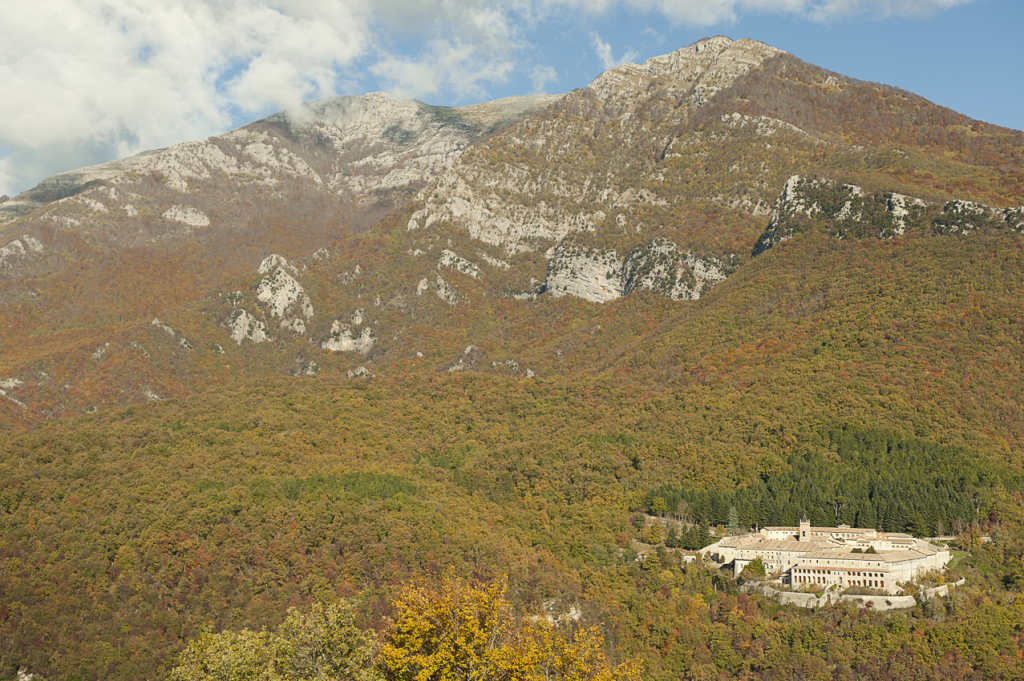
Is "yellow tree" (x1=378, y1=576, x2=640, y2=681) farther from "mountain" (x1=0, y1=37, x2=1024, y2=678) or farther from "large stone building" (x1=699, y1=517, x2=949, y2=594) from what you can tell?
"large stone building" (x1=699, y1=517, x2=949, y2=594)

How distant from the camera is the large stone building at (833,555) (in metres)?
97.2

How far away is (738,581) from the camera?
10431cm

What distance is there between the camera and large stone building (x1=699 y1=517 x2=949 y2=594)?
319ft

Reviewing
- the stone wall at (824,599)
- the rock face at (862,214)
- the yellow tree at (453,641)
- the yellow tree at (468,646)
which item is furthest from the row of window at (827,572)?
the rock face at (862,214)

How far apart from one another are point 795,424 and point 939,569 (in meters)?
42.8

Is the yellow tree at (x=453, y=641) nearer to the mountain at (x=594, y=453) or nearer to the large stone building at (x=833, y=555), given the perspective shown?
the mountain at (x=594, y=453)

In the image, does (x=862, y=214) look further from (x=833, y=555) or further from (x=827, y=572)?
(x=827, y=572)

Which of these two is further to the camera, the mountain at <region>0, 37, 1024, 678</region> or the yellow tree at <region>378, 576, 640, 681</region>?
the mountain at <region>0, 37, 1024, 678</region>

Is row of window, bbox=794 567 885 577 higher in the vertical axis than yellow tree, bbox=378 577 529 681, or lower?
lower

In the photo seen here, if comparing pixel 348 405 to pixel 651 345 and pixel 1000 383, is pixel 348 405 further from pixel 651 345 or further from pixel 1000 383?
pixel 1000 383

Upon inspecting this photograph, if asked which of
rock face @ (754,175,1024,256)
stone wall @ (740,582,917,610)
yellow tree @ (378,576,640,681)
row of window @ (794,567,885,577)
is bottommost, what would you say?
stone wall @ (740,582,917,610)

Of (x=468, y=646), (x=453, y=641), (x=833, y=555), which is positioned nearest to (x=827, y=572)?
(x=833, y=555)

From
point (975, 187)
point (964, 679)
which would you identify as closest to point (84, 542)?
point (964, 679)

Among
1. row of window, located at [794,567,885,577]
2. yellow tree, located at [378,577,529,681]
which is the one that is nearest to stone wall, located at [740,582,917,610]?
row of window, located at [794,567,885,577]
